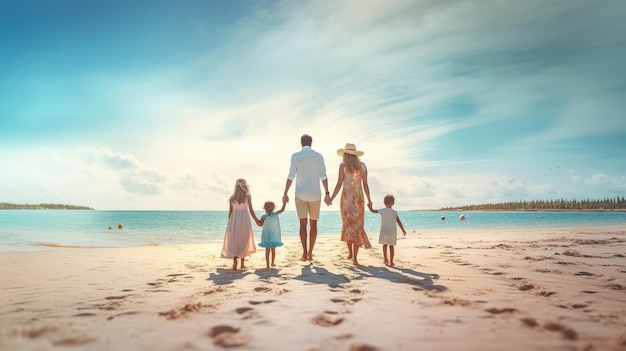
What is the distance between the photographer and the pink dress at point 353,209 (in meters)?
7.39

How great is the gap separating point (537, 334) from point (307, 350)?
1.98 metres

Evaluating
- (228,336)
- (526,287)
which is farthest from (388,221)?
(228,336)

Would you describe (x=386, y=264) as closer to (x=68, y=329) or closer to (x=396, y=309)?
(x=396, y=309)

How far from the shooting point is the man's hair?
7.96 meters

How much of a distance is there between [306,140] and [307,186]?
3.64 feet

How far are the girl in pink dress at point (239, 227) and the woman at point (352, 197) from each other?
192 cm

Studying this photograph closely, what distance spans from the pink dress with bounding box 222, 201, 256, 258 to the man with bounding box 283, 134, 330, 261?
3.18 ft

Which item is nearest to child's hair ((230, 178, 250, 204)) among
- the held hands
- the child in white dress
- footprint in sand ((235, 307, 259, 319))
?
the held hands

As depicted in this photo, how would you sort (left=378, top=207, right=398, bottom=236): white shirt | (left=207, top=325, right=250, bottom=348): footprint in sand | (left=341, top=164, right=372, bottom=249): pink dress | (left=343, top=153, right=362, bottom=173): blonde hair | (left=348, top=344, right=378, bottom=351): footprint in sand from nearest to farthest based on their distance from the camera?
1. (left=348, top=344, right=378, bottom=351): footprint in sand
2. (left=207, top=325, right=250, bottom=348): footprint in sand
3. (left=378, top=207, right=398, bottom=236): white shirt
4. (left=341, top=164, right=372, bottom=249): pink dress
5. (left=343, top=153, right=362, bottom=173): blonde hair


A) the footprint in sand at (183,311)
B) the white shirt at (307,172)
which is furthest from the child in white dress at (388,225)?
the footprint in sand at (183,311)

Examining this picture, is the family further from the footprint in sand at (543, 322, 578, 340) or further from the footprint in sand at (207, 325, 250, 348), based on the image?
the footprint in sand at (543, 322, 578, 340)

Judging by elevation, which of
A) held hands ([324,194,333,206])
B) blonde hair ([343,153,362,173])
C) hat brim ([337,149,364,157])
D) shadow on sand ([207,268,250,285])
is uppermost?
hat brim ([337,149,364,157])

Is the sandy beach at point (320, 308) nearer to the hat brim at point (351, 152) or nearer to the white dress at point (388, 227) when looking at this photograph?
the white dress at point (388, 227)

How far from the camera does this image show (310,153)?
7723mm
